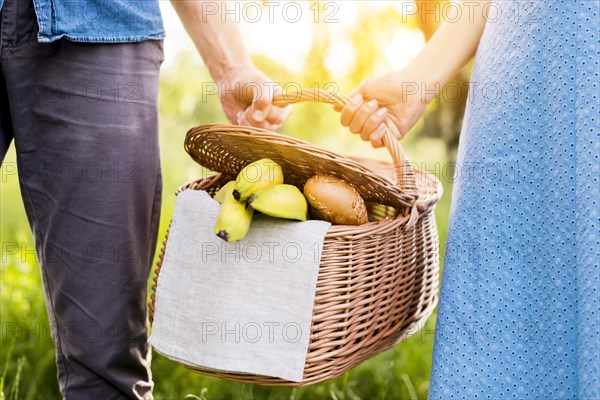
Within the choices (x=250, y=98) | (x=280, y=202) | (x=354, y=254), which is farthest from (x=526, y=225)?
(x=250, y=98)

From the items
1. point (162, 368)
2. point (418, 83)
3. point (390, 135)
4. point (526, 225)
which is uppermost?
point (418, 83)

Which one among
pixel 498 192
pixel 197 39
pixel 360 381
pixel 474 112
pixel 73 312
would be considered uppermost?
pixel 197 39

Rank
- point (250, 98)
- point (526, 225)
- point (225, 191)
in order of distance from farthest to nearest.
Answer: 1. point (250, 98)
2. point (225, 191)
3. point (526, 225)

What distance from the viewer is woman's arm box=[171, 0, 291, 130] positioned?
1.65m

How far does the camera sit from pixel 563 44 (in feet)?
3.61

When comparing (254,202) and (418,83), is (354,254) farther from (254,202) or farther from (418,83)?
(418,83)

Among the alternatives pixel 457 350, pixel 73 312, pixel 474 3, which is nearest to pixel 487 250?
pixel 457 350

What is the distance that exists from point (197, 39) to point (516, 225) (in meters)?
0.96

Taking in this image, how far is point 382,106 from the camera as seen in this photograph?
1.54 metres

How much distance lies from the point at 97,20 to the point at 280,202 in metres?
0.54

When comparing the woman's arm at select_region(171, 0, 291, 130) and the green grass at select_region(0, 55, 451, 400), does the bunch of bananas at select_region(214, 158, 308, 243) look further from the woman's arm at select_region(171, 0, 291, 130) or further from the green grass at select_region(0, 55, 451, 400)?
the green grass at select_region(0, 55, 451, 400)

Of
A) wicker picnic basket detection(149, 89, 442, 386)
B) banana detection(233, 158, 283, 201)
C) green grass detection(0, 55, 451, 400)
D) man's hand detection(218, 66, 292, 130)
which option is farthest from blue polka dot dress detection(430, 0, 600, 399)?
green grass detection(0, 55, 451, 400)

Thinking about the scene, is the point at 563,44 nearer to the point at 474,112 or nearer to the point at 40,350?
the point at 474,112

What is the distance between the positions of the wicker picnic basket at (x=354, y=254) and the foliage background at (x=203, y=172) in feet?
1.92
